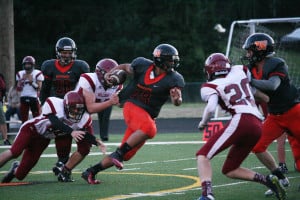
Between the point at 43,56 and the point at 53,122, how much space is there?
97.8 ft

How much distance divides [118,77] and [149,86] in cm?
42

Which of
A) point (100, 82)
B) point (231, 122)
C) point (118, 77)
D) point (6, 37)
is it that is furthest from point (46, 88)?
point (6, 37)

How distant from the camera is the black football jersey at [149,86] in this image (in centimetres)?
970

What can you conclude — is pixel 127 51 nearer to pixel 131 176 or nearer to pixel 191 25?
pixel 191 25

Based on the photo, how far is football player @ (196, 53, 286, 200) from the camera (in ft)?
27.0

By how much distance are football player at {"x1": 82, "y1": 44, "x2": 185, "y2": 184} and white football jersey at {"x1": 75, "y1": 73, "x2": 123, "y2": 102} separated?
59cm

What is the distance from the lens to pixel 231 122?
8.36 m

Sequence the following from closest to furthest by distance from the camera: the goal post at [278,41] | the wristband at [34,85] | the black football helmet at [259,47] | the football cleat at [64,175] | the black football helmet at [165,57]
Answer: the black football helmet at [259,47], the black football helmet at [165,57], the football cleat at [64,175], the wristband at [34,85], the goal post at [278,41]

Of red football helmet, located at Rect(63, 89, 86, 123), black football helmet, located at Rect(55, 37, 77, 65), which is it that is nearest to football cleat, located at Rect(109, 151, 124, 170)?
→ red football helmet, located at Rect(63, 89, 86, 123)

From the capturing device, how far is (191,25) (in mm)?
41094

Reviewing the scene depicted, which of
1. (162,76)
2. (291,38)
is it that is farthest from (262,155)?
(291,38)

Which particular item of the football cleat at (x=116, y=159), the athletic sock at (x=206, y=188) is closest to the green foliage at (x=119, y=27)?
the football cleat at (x=116, y=159)

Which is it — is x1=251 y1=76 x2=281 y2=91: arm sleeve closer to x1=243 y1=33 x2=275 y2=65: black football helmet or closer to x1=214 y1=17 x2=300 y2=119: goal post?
x1=243 y1=33 x2=275 y2=65: black football helmet

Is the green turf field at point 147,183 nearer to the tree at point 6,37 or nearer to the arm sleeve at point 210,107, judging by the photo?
the arm sleeve at point 210,107
